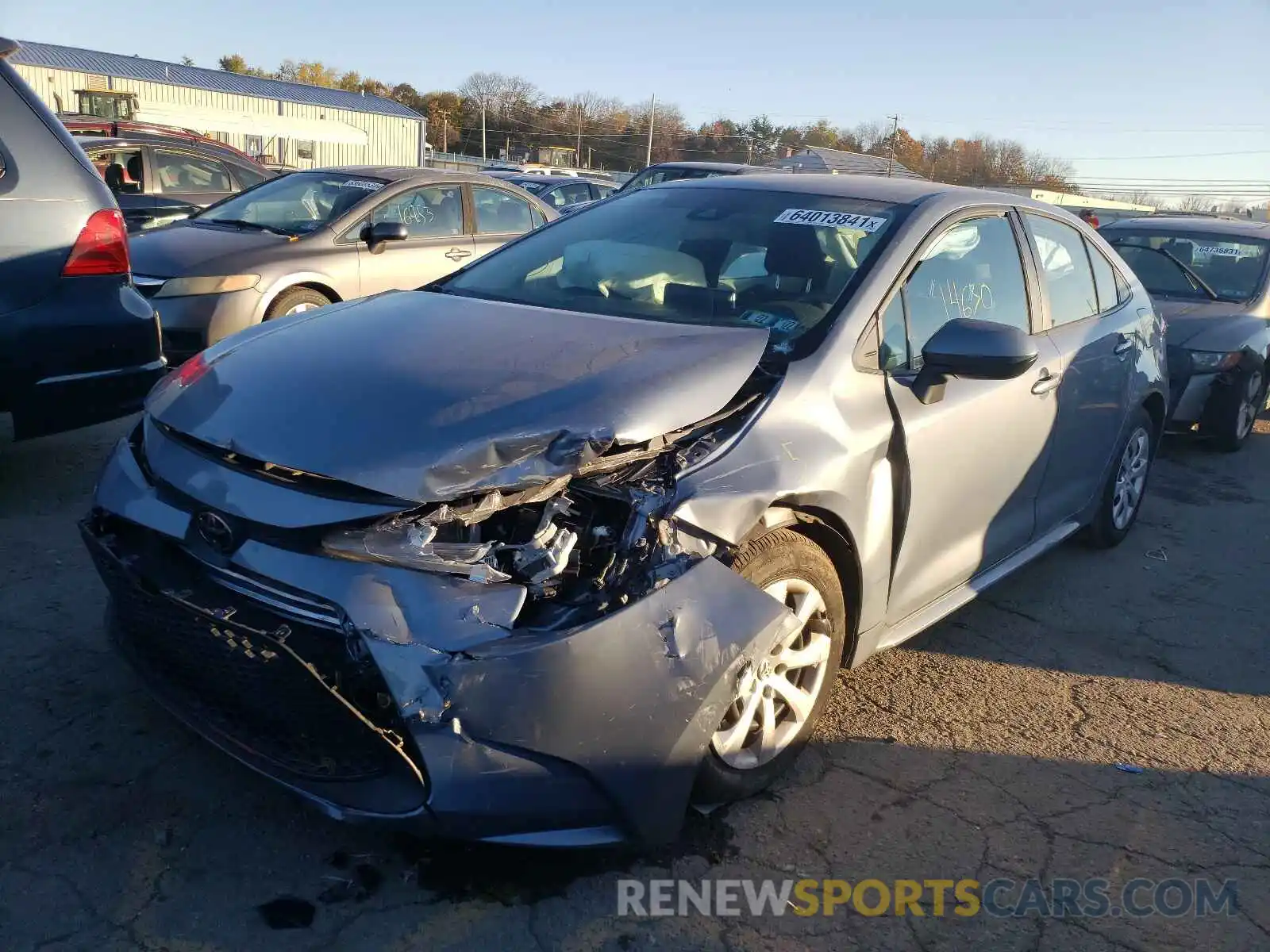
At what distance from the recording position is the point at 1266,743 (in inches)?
135

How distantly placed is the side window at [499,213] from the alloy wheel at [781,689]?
6.21 metres

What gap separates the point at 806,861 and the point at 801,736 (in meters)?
0.38

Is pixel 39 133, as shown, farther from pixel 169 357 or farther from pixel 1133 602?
pixel 1133 602

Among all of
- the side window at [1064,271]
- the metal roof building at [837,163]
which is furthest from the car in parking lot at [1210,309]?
the metal roof building at [837,163]

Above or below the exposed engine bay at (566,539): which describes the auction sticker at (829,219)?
above

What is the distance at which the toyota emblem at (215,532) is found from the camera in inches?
89.3

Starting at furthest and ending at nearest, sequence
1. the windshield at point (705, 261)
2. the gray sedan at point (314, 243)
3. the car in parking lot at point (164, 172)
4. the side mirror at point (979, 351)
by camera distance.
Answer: the car in parking lot at point (164, 172) < the gray sedan at point (314, 243) < the windshield at point (705, 261) < the side mirror at point (979, 351)

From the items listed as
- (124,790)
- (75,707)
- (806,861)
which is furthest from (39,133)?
(806,861)

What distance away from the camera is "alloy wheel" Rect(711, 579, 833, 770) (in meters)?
2.60

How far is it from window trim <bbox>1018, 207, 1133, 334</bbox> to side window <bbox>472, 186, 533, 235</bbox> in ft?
16.6

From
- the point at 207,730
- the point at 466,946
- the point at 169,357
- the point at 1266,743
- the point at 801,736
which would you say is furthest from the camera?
the point at 169,357

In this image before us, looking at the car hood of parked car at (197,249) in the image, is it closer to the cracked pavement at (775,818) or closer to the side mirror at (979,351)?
the cracked pavement at (775,818)

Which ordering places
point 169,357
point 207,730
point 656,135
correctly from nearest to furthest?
point 207,730
point 169,357
point 656,135

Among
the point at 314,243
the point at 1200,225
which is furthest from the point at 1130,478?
the point at 314,243
